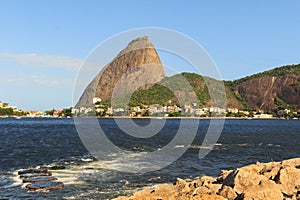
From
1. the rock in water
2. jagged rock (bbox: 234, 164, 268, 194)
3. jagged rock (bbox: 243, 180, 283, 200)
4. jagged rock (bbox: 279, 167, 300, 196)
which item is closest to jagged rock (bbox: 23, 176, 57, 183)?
the rock in water

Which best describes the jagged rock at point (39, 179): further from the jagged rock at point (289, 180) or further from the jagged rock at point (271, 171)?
the jagged rock at point (289, 180)

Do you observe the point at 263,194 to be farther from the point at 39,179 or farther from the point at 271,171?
the point at 39,179

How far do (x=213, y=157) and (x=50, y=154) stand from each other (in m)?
19.7

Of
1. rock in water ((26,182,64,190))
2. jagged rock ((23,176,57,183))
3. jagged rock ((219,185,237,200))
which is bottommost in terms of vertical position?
rock in water ((26,182,64,190))

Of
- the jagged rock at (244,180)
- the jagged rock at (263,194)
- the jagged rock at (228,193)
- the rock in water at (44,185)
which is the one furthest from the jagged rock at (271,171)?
the rock in water at (44,185)

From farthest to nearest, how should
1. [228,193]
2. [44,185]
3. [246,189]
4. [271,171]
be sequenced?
[44,185], [271,171], [228,193], [246,189]

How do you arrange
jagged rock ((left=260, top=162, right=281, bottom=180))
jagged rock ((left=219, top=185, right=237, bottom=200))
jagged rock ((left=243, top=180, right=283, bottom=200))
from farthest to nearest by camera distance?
jagged rock ((left=260, top=162, right=281, bottom=180)) < jagged rock ((left=219, top=185, right=237, bottom=200)) < jagged rock ((left=243, top=180, right=283, bottom=200))

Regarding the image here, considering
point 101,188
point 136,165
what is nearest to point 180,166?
point 136,165

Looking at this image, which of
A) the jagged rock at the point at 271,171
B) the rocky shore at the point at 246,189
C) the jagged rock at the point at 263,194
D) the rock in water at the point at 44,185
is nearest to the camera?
the jagged rock at the point at 263,194

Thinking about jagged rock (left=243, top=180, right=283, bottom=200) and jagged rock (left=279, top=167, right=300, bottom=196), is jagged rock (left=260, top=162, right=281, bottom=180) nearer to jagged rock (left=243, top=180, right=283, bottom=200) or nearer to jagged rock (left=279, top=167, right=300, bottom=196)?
jagged rock (left=279, top=167, right=300, bottom=196)

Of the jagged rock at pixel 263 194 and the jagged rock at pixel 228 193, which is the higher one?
the jagged rock at pixel 263 194

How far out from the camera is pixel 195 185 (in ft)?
63.7

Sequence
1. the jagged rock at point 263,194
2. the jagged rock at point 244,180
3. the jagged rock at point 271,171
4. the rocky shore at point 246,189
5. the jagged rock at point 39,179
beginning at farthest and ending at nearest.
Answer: the jagged rock at point 39,179, the jagged rock at point 271,171, the jagged rock at point 244,180, the rocky shore at point 246,189, the jagged rock at point 263,194

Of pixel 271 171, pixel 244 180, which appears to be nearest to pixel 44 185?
pixel 244 180
